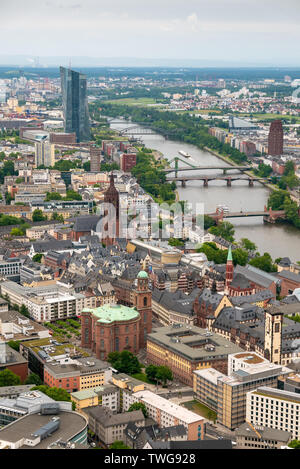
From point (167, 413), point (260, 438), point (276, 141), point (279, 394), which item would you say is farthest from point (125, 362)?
point (276, 141)

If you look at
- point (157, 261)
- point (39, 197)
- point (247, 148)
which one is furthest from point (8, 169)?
point (157, 261)

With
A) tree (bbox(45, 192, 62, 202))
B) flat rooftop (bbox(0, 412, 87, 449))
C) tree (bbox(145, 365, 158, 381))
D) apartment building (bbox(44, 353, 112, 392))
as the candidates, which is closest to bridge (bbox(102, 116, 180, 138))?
tree (bbox(45, 192, 62, 202))

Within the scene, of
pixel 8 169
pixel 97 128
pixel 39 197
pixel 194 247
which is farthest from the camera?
pixel 97 128

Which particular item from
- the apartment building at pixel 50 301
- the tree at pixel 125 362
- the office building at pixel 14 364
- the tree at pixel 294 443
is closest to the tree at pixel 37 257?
the apartment building at pixel 50 301

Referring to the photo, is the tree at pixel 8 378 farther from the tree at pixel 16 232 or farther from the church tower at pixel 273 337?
the tree at pixel 16 232

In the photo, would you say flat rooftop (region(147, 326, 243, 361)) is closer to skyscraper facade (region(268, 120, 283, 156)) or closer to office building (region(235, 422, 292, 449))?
office building (region(235, 422, 292, 449))

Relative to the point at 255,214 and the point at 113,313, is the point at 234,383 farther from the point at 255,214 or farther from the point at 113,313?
the point at 255,214

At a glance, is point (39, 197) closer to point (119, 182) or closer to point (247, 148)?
point (119, 182)
